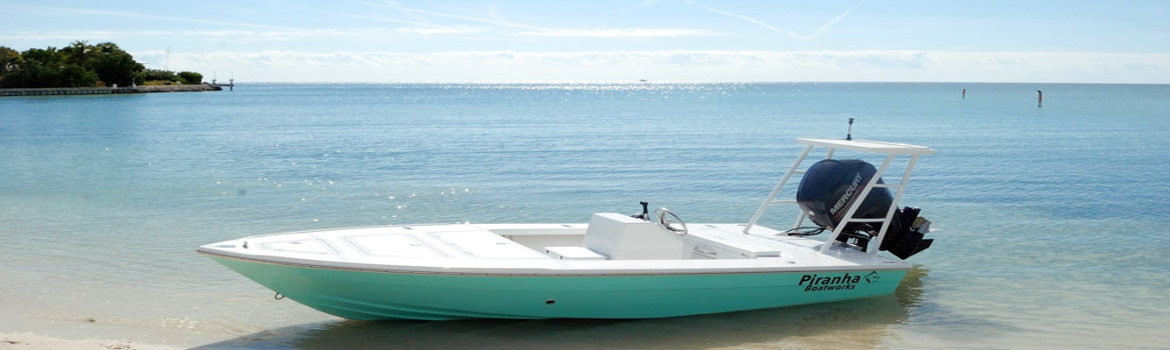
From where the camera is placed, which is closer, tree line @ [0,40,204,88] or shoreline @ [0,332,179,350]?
shoreline @ [0,332,179,350]

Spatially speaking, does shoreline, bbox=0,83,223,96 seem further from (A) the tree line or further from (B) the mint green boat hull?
(B) the mint green boat hull

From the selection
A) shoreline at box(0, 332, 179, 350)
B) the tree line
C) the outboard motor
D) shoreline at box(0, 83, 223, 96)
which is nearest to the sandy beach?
shoreline at box(0, 332, 179, 350)

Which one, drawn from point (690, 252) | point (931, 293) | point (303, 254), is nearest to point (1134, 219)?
point (931, 293)

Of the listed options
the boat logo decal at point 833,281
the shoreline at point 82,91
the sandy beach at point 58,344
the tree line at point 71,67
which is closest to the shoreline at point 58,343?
the sandy beach at point 58,344

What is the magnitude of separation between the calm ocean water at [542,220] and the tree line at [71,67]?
275 feet

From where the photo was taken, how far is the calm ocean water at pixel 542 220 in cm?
977

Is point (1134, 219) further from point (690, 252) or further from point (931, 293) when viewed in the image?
point (690, 252)

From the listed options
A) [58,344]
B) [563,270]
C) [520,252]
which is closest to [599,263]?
[563,270]

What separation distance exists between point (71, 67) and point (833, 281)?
124 m

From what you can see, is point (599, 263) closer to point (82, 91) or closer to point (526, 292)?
point (526, 292)

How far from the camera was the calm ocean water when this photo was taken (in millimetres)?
9766

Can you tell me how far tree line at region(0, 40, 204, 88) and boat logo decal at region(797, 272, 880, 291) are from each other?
122 metres

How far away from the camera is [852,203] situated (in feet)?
35.9

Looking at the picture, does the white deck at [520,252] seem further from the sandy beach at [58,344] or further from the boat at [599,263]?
the sandy beach at [58,344]
